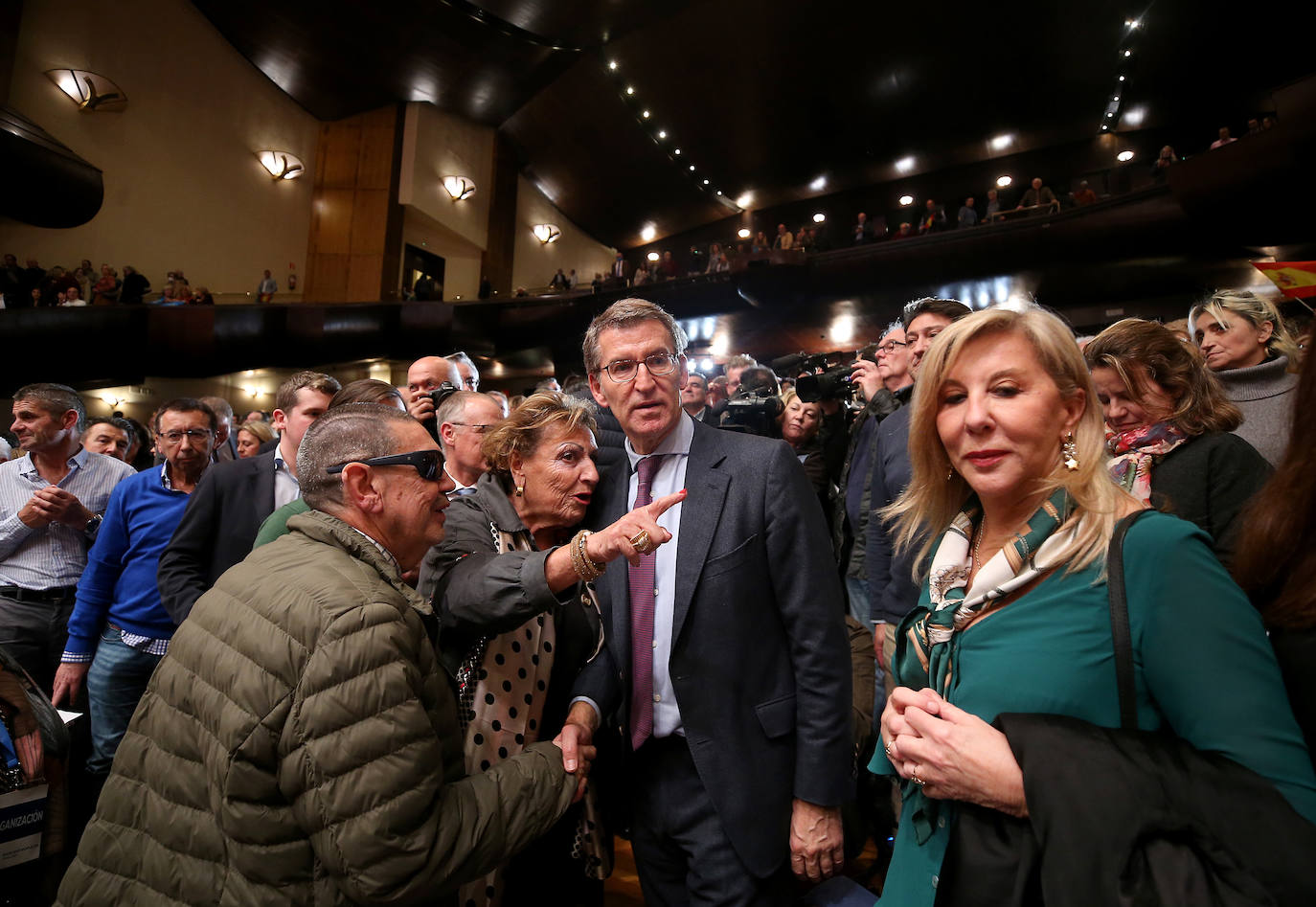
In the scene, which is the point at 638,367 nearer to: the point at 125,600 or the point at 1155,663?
the point at 1155,663

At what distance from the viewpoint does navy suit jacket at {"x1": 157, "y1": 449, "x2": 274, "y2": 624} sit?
2.25 m

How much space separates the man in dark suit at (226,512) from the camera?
2.24 metres

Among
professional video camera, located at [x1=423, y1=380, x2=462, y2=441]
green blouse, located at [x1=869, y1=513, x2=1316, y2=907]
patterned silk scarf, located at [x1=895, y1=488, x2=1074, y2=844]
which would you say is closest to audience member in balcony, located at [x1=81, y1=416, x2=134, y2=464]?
professional video camera, located at [x1=423, y1=380, x2=462, y2=441]

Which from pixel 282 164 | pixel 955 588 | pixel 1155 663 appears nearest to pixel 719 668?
pixel 955 588

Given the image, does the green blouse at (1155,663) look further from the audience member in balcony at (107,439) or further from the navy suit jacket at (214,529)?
the audience member in balcony at (107,439)

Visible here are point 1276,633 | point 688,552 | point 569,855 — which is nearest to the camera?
point 1276,633

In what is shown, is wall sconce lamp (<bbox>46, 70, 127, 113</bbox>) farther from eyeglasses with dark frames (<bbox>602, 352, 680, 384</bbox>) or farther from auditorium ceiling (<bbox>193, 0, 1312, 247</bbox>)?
eyeglasses with dark frames (<bbox>602, 352, 680, 384</bbox>)

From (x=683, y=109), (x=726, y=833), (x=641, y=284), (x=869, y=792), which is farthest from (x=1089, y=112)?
(x=726, y=833)

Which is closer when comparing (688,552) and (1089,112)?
(688,552)

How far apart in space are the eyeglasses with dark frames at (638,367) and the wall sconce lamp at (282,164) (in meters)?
16.1

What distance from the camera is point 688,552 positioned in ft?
4.67

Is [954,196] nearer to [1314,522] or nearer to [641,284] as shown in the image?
[641,284]

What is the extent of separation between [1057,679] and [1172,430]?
1.19 meters

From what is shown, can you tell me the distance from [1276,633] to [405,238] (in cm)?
1699
